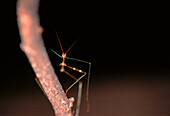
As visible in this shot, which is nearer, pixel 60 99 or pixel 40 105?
pixel 60 99

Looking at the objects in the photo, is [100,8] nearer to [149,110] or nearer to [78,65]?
[78,65]

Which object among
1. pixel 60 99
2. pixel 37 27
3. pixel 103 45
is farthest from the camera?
pixel 103 45

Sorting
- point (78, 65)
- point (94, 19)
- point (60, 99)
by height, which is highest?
point (94, 19)

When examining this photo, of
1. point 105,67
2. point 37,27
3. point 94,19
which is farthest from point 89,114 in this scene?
point 37,27

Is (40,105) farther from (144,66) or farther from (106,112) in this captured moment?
(144,66)

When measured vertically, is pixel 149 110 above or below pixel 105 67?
below

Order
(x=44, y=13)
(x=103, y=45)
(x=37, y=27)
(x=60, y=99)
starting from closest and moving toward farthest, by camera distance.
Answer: (x=37, y=27), (x=60, y=99), (x=44, y=13), (x=103, y=45)
